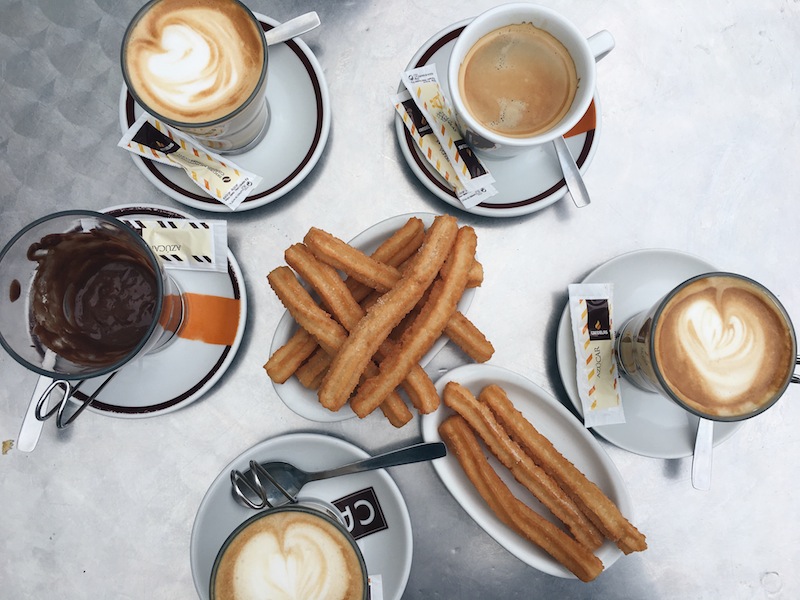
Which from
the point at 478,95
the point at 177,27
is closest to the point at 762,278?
the point at 478,95

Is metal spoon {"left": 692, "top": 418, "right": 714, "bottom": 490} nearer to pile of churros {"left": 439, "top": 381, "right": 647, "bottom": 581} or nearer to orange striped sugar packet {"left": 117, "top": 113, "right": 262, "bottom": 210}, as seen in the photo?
pile of churros {"left": 439, "top": 381, "right": 647, "bottom": 581}

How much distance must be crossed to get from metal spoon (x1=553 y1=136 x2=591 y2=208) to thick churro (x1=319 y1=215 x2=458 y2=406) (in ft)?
0.66

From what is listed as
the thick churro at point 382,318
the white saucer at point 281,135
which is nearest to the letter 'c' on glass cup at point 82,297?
the white saucer at point 281,135

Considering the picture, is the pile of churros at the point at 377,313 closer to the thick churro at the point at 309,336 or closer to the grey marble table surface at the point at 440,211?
the thick churro at the point at 309,336

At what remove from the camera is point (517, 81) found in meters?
0.83

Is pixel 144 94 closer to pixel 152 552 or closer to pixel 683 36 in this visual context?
pixel 152 552

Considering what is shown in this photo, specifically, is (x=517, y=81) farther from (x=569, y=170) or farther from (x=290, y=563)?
(x=290, y=563)

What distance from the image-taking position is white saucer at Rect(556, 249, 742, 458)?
0.85 metres

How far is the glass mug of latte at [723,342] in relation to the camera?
770 millimetres

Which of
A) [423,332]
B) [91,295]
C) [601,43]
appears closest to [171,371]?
[91,295]

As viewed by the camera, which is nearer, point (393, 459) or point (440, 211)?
point (393, 459)

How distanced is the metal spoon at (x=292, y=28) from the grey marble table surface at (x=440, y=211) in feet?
0.46

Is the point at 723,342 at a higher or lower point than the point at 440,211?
lower

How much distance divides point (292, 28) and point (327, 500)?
69 centimetres
